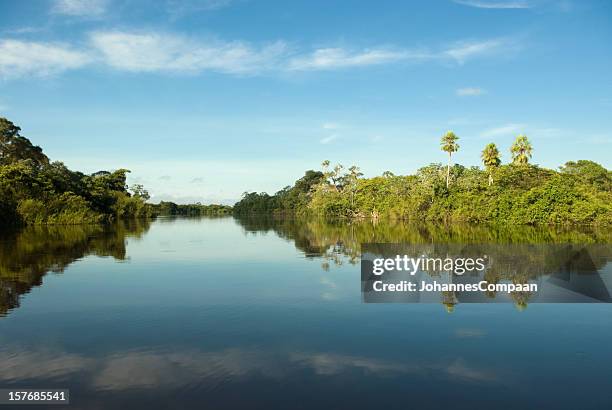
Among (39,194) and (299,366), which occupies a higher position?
(39,194)

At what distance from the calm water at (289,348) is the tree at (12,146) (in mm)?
57800

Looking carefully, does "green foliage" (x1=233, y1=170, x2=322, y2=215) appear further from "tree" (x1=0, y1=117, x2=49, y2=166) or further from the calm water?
the calm water

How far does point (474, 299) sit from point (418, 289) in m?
2.00

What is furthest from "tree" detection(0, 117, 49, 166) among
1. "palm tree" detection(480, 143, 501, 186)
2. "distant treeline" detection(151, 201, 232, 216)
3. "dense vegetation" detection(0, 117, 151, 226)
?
"distant treeline" detection(151, 201, 232, 216)

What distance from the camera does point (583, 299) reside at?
13.0 m

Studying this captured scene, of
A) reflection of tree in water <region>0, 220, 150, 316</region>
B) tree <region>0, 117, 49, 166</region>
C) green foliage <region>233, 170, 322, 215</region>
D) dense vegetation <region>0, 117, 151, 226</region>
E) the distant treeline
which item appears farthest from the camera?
the distant treeline

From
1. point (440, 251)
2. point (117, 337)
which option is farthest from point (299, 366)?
point (440, 251)

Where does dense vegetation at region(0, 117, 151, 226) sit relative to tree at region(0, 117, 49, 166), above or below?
below

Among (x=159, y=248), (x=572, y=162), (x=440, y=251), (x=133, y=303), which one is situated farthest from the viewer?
(x=572, y=162)

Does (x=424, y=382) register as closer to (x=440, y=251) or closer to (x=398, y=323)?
(x=398, y=323)

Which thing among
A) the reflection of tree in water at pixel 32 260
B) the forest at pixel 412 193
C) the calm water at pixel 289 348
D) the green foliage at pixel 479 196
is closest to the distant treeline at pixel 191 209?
the forest at pixel 412 193

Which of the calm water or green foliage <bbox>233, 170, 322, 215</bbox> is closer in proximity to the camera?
the calm water

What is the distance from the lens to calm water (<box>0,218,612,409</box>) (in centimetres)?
665

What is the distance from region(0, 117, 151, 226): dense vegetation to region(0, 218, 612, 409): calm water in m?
42.4
